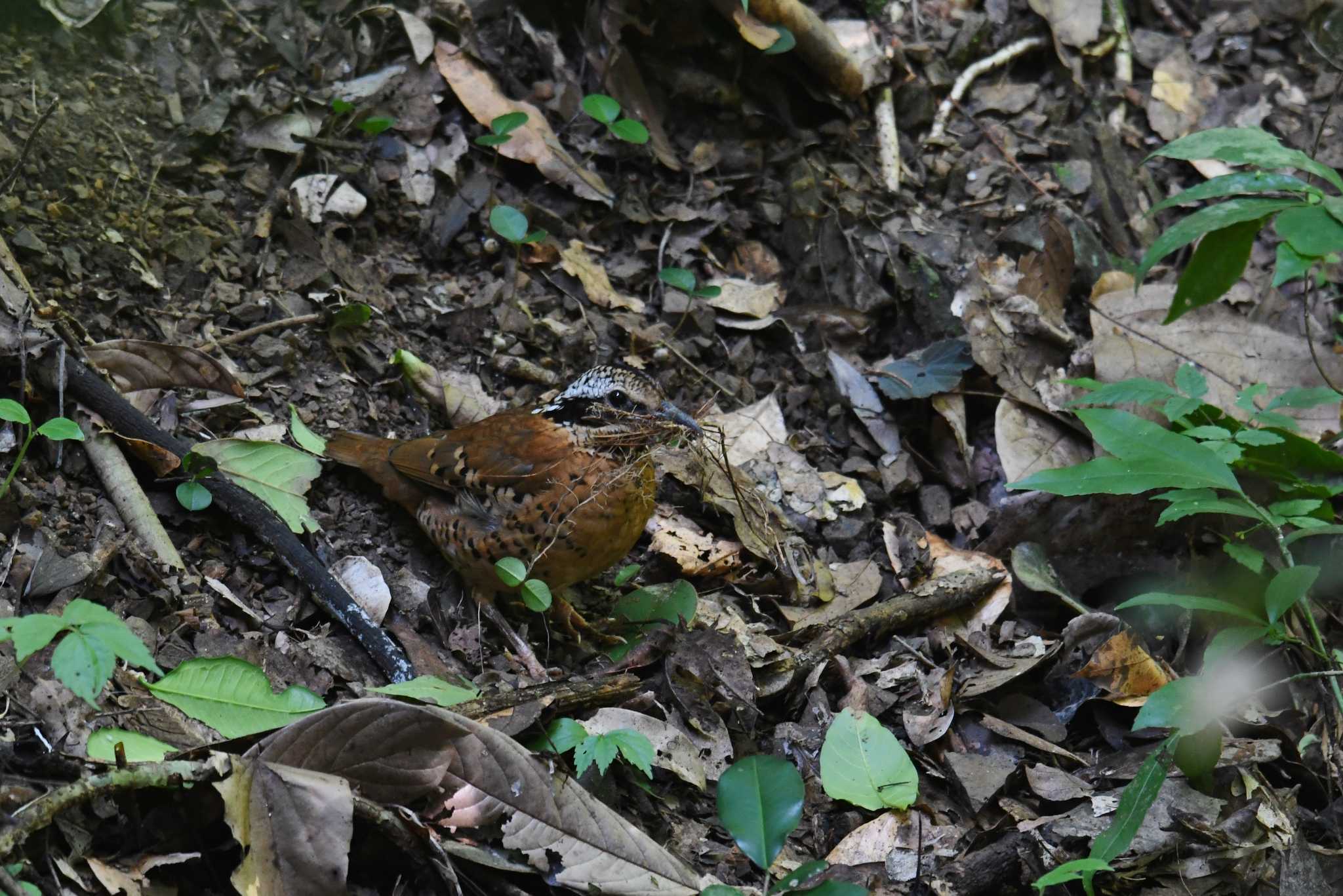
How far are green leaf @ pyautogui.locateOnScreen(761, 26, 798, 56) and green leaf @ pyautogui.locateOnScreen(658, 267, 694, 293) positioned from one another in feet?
4.07

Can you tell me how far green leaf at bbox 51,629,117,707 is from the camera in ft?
7.92

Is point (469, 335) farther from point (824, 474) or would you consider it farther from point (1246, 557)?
point (1246, 557)

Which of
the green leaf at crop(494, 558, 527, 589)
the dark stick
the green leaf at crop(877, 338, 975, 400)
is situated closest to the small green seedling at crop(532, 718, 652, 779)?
the dark stick

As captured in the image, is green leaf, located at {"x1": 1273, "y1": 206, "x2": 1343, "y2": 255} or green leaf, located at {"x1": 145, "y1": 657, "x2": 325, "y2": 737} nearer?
green leaf, located at {"x1": 145, "y1": 657, "x2": 325, "y2": 737}

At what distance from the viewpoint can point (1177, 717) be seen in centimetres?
339

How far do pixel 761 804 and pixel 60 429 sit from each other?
241 centimetres

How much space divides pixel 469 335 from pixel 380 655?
6.30ft

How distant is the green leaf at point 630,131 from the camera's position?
18.2ft

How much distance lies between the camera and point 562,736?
3.47 metres

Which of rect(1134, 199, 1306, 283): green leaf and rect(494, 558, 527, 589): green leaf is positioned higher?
rect(1134, 199, 1306, 283): green leaf

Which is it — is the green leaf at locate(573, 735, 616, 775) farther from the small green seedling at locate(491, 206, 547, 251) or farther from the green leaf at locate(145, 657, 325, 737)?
the small green seedling at locate(491, 206, 547, 251)

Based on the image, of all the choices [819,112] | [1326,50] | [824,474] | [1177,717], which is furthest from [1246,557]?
[1326,50]

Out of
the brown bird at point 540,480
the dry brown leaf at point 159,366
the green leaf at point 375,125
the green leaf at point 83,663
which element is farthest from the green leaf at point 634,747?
the green leaf at point 375,125

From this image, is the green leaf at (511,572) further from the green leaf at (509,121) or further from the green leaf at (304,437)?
the green leaf at (509,121)
